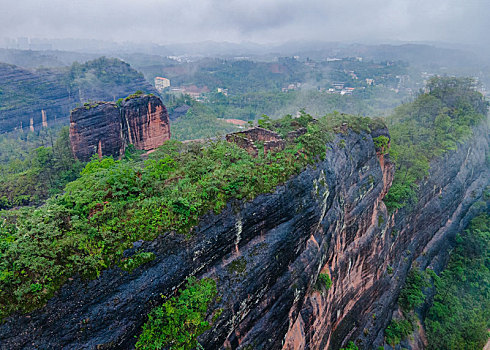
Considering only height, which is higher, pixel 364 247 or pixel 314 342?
pixel 364 247

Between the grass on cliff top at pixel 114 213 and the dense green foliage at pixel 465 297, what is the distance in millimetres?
19083

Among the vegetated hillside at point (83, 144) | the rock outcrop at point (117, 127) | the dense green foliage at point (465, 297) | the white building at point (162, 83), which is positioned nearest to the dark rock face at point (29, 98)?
the vegetated hillside at point (83, 144)

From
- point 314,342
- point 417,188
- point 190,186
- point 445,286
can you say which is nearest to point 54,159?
point 190,186

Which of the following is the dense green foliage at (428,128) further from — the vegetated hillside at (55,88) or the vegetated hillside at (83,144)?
the vegetated hillside at (55,88)

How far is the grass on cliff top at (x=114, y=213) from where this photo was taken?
7.70m

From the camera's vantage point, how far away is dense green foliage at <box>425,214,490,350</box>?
21.8 meters

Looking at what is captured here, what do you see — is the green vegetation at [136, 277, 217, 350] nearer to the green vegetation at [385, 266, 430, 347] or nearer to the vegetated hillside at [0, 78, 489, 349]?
the vegetated hillside at [0, 78, 489, 349]

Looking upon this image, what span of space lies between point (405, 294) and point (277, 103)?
66.0 m

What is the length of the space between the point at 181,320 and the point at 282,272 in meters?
5.03

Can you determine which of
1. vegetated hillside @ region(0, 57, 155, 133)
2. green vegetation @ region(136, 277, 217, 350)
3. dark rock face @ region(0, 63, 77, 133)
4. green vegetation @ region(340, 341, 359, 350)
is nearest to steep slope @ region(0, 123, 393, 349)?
green vegetation @ region(136, 277, 217, 350)

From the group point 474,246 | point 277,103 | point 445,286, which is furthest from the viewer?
point 277,103

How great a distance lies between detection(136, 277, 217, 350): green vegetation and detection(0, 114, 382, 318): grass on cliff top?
201cm

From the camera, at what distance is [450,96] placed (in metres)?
38.5

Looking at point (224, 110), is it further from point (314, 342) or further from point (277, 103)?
point (314, 342)
